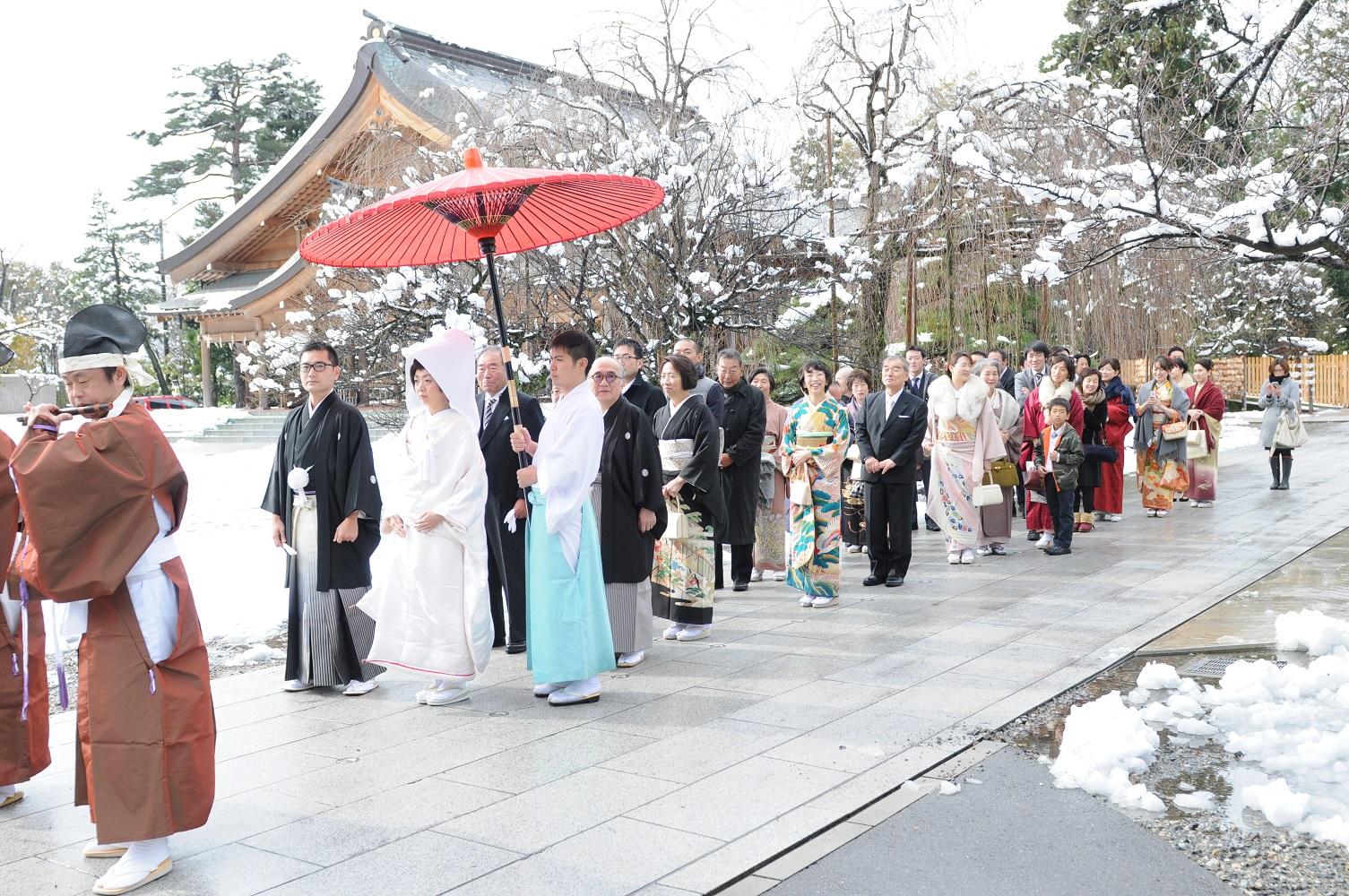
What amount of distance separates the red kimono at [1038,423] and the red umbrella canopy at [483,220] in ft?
18.8

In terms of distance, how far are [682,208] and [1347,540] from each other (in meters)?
6.80

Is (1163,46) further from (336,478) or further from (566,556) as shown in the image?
(336,478)

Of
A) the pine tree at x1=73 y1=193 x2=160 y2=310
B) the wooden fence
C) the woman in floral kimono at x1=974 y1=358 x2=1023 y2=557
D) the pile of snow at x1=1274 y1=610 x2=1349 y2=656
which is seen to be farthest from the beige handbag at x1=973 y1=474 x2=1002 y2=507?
the pine tree at x1=73 y1=193 x2=160 y2=310

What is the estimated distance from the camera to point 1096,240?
35.9ft

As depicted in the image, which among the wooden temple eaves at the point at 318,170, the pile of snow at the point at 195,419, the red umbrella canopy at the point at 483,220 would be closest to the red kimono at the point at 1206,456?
the wooden temple eaves at the point at 318,170

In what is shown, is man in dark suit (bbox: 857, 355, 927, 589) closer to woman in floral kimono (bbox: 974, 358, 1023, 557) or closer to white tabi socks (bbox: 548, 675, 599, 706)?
woman in floral kimono (bbox: 974, 358, 1023, 557)

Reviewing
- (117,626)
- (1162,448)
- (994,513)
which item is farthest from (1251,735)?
(1162,448)

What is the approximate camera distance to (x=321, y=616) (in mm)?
5789

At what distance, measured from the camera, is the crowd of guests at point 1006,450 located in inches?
338

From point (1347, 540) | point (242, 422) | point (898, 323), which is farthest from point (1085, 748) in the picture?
point (242, 422)

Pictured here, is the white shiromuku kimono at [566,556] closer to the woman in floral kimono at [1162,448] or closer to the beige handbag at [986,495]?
the beige handbag at [986,495]

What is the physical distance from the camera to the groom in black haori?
5723 mm

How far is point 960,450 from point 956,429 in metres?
0.18

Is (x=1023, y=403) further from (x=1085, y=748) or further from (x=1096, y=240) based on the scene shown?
(x=1085, y=748)
